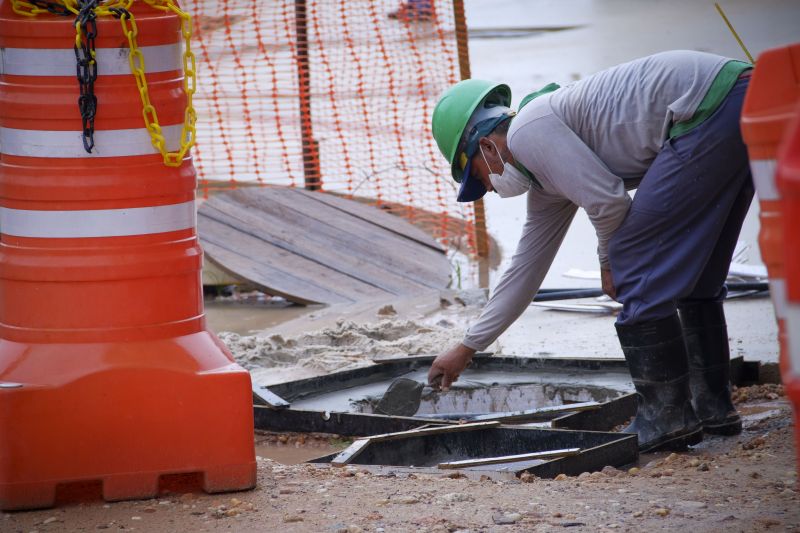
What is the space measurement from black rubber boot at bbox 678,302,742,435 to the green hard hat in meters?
1.12

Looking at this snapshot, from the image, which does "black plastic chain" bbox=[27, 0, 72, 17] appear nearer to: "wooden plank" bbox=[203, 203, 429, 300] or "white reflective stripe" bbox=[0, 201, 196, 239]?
"white reflective stripe" bbox=[0, 201, 196, 239]

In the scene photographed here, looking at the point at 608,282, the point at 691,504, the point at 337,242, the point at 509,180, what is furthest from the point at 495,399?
the point at 337,242

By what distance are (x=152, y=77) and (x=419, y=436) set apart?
5.63 ft

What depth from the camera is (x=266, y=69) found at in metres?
18.8

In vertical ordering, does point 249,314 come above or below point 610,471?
above

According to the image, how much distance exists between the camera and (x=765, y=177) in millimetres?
2191

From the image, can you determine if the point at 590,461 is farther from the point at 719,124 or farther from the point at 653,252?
the point at 719,124

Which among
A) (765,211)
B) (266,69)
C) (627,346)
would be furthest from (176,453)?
(266,69)

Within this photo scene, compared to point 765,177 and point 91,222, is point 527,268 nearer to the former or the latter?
point 91,222

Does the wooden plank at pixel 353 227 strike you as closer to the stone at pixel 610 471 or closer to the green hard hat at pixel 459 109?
the green hard hat at pixel 459 109

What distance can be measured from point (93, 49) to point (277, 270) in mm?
4276

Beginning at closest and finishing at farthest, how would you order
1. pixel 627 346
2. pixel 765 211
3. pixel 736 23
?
pixel 765 211
pixel 627 346
pixel 736 23

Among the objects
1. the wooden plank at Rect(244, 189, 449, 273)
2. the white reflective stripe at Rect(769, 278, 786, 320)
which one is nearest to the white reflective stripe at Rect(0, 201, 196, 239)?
the white reflective stripe at Rect(769, 278, 786, 320)

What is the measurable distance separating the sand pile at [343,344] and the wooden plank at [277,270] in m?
0.94
